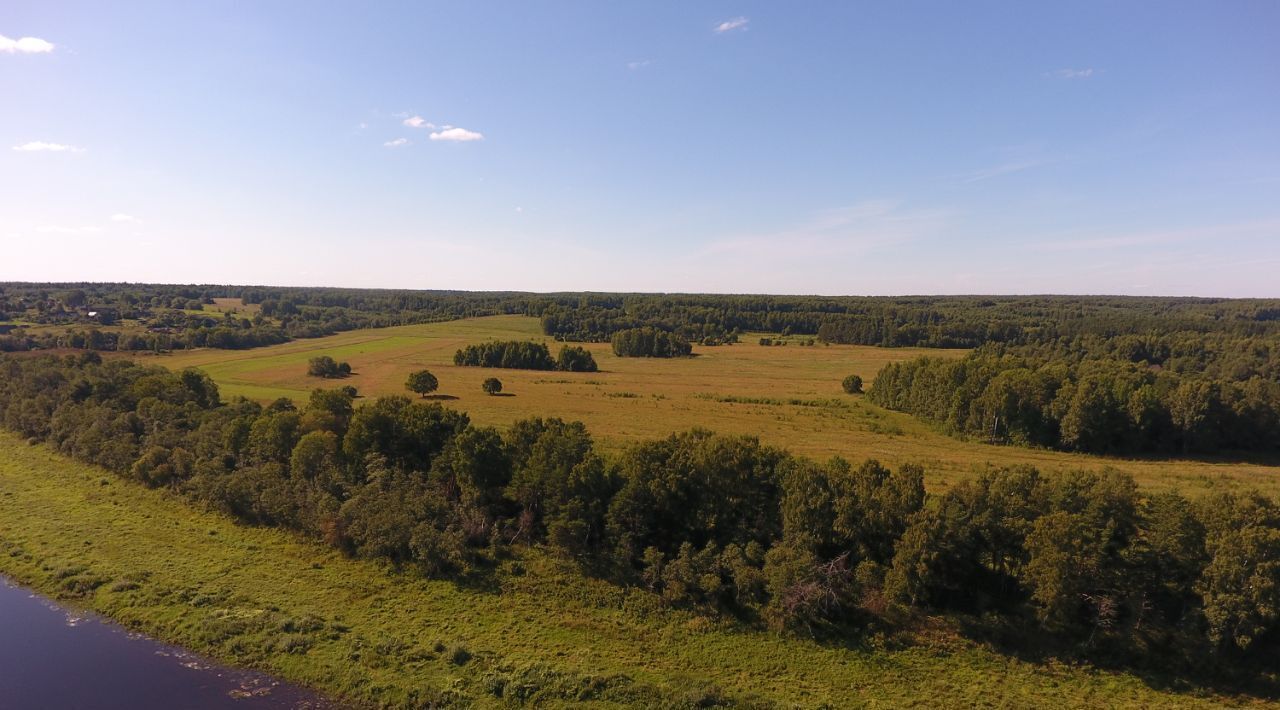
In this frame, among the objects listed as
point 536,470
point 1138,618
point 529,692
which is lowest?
point 529,692

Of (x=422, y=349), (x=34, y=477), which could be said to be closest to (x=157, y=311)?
(x=422, y=349)

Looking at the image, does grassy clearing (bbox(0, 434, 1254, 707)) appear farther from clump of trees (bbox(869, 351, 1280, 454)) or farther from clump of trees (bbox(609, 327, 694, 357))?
clump of trees (bbox(609, 327, 694, 357))

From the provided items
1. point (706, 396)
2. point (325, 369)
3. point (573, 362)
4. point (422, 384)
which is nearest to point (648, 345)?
point (573, 362)

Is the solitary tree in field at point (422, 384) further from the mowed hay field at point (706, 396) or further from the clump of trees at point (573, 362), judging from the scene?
the clump of trees at point (573, 362)

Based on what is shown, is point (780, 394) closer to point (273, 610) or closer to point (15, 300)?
point (273, 610)

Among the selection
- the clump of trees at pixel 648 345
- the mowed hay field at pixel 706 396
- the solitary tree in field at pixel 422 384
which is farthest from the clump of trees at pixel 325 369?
the clump of trees at pixel 648 345

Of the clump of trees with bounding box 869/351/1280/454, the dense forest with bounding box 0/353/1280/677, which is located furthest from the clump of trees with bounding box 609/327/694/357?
the dense forest with bounding box 0/353/1280/677
